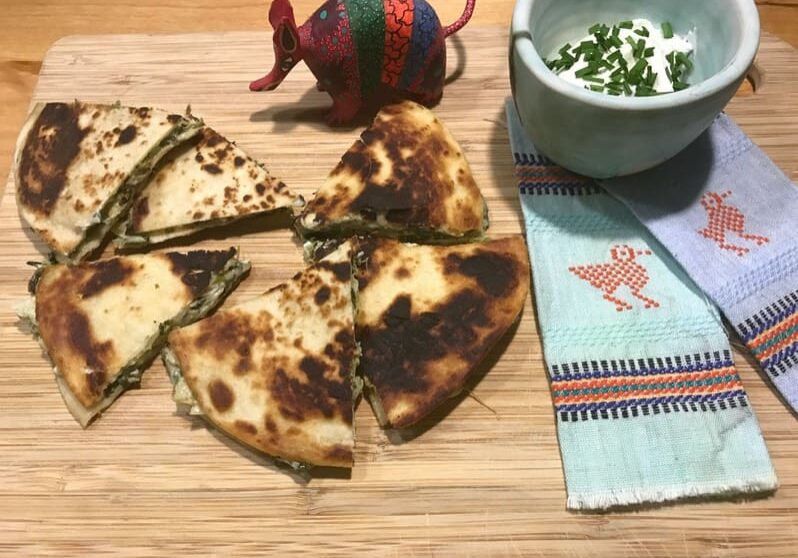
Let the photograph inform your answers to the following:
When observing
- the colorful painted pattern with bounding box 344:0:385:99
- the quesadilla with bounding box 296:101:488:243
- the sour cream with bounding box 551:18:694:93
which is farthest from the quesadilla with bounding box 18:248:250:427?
the sour cream with bounding box 551:18:694:93

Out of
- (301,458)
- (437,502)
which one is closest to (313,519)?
(301,458)

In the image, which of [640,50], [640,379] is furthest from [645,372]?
[640,50]

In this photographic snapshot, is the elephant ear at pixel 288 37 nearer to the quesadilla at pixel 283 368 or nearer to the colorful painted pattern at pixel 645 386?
the quesadilla at pixel 283 368

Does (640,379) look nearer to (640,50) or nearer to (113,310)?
(640,50)

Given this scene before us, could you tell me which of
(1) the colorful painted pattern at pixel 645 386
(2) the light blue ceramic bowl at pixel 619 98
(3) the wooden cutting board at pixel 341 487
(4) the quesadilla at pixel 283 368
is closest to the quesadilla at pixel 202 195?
(3) the wooden cutting board at pixel 341 487

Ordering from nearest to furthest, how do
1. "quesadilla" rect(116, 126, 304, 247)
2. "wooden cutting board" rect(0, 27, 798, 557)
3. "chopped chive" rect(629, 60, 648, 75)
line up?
"wooden cutting board" rect(0, 27, 798, 557)
"chopped chive" rect(629, 60, 648, 75)
"quesadilla" rect(116, 126, 304, 247)

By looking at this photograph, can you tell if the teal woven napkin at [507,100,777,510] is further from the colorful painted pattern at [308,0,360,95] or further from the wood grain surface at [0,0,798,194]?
the wood grain surface at [0,0,798,194]

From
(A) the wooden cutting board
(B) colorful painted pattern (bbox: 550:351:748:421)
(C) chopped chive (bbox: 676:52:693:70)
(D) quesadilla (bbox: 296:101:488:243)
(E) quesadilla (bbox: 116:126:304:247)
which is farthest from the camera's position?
(E) quesadilla (bbox: 116:126:304:247)
